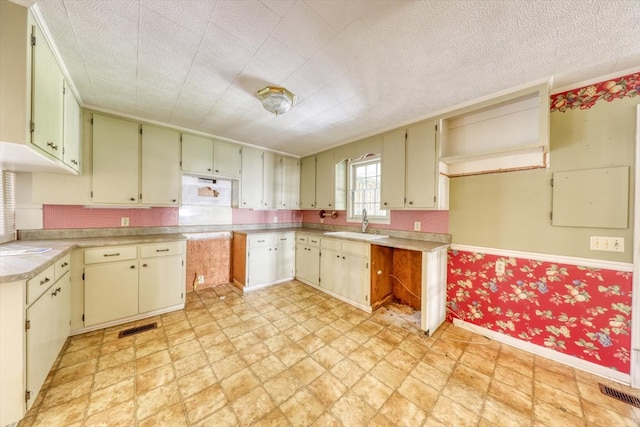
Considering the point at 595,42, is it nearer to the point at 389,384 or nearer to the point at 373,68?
the point at 373,68

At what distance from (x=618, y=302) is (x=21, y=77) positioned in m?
4.54

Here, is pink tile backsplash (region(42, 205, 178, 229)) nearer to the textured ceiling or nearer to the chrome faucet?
the textured ceiling

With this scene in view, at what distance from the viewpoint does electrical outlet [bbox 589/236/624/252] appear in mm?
1791

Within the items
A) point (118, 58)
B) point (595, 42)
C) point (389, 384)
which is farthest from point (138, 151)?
point (595, 42)

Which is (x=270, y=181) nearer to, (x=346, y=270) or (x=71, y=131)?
(x=346, y=270)

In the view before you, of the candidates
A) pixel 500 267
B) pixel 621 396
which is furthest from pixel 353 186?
pixel 621 396

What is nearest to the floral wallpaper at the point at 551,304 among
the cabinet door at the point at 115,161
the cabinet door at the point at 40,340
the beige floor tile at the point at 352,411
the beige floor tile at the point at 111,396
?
the beige floor tile at the point at 352,411

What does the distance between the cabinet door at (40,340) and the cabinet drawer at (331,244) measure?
9.18 feet

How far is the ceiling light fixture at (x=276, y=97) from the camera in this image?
6.70 ft

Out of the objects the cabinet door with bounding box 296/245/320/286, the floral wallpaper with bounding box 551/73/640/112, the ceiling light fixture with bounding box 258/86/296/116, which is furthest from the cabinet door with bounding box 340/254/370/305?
the floral wallpaper with bounding box 551/73/640/112

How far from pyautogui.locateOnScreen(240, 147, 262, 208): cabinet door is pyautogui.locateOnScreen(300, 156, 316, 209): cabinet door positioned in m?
0.89

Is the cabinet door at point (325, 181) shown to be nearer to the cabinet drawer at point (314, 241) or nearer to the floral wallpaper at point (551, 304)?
the cabinet drawer at point (314, 241)

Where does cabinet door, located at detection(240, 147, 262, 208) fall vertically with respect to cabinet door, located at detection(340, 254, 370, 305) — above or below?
above

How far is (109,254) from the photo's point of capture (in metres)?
2.41
